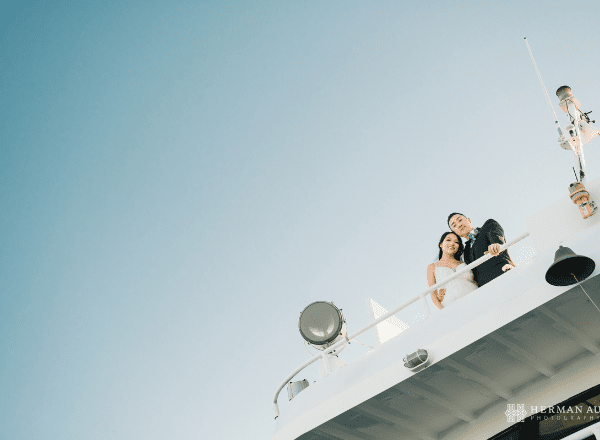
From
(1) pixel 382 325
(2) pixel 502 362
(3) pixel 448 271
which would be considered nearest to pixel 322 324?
(1) pixel 382 325

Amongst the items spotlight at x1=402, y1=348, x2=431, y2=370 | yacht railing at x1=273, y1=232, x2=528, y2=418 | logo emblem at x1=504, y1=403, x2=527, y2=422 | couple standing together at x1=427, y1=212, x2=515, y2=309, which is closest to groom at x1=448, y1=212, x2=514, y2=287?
couple standing together at x1=427, y1=212, x2=515, y2=309

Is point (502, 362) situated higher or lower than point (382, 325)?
lower

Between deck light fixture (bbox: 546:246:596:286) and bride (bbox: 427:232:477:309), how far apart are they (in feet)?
5.37

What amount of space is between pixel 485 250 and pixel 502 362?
4.57 ft

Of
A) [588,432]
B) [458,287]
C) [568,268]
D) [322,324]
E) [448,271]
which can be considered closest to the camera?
[588,432]

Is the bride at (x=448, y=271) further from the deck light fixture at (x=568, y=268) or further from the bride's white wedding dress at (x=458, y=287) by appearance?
the deck light fixture at (x=568, y=268)

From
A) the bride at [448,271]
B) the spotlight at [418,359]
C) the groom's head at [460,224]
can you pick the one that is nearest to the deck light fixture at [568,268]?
the spotlight at [418,359]

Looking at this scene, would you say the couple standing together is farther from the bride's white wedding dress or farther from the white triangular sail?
the white triangular sail

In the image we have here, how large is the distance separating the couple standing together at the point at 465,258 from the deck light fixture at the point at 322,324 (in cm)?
145

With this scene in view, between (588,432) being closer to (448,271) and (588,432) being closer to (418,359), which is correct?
(418,359)

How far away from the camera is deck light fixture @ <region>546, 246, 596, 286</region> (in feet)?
15.9

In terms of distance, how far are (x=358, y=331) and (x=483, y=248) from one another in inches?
72.3

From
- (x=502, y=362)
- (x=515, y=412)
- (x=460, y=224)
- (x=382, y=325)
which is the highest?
(x=460, y=224)

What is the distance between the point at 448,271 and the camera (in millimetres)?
7098
